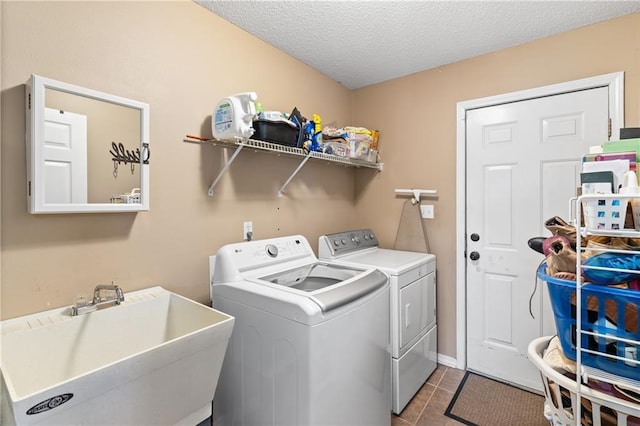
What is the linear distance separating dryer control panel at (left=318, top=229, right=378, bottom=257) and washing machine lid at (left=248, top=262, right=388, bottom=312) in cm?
30

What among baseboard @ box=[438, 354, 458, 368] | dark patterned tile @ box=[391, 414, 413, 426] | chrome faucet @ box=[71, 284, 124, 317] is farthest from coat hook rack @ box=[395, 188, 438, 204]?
chrome faucet @ box=[71, 284, 124, 317]

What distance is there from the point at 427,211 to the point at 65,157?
2.37m

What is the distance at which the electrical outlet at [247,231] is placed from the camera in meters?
1.96

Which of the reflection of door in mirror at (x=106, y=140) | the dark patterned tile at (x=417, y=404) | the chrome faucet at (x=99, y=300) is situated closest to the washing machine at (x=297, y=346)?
the dark patterned tile at (x=417, y=404)

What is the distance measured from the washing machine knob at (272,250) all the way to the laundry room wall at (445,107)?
4.18 ft

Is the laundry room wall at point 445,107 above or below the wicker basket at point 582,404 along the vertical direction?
above

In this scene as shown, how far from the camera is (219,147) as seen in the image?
182 cm

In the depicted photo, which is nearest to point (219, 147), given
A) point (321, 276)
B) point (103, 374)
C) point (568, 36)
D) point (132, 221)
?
point (132, 221)

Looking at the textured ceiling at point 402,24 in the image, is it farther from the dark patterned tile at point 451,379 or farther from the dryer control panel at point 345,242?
the dark patterned tile at point 451,379

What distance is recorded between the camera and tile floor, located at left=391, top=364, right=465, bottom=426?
1.87 metres

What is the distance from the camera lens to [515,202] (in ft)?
7.16

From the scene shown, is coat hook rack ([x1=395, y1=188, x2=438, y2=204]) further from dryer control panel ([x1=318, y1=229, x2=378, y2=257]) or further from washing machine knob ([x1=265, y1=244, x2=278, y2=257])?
washing machine knob ([x1=265, y1=244, x2=278, y2=257])

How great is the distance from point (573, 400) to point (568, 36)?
2251 millimetres

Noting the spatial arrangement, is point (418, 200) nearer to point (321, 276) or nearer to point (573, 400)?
point (321, 276)
